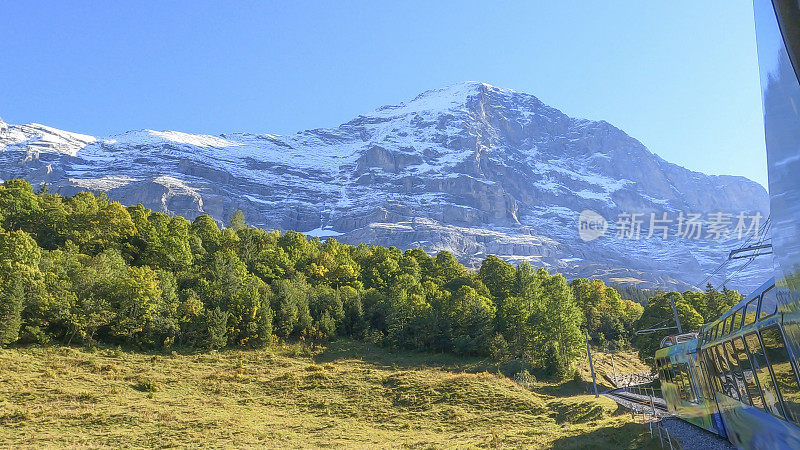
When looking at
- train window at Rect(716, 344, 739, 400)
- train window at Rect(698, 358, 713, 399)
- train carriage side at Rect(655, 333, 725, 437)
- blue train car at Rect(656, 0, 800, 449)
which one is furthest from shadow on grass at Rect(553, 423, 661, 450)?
train window at Rect(716, 344, 739, 400)

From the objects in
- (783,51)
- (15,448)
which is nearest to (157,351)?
(15,448)

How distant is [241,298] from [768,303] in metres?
52.9

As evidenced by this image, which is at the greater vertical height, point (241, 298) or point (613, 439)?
point (241, 298)

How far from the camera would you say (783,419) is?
26.3 feet

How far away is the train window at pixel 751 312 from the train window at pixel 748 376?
547 millimetres

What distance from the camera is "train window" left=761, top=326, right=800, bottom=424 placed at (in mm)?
7145

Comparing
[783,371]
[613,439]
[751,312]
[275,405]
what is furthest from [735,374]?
[275,405]

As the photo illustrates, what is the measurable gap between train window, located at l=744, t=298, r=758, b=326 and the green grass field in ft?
46.6

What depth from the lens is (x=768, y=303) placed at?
8.64m

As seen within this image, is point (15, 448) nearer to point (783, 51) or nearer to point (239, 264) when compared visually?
point (783, 51)

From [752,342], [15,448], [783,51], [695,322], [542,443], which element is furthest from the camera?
[695,322]

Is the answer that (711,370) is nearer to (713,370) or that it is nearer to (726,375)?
(713,370)

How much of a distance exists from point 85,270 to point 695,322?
212 ft

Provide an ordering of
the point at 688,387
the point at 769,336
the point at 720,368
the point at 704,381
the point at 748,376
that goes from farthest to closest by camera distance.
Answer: the point at 688,387
the point at 704,381
the point at 720,368
the point at 748,376
the point at 769,336
